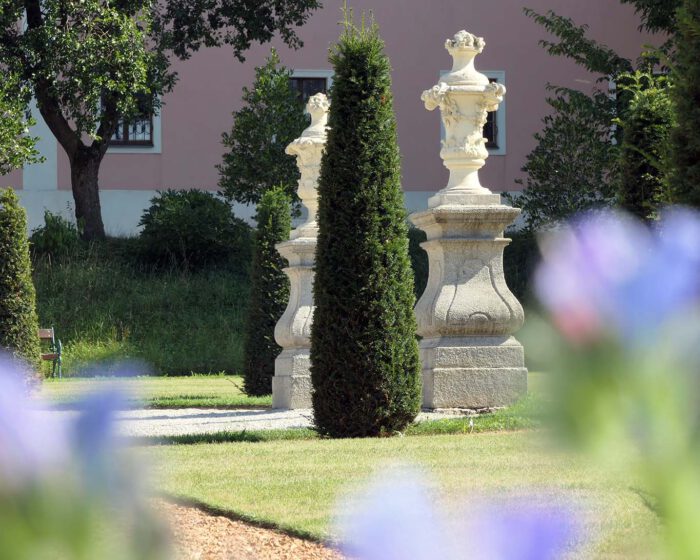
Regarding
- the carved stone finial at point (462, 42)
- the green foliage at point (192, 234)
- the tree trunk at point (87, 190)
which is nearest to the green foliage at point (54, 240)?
the tree trunk at point (87, 190)

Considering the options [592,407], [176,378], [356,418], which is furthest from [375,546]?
[176,378]

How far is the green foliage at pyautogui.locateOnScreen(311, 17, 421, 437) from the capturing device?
911cm

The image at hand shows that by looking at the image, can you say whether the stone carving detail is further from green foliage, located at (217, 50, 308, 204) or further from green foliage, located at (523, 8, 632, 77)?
green foliage, located at (523, 8, 632, 77)

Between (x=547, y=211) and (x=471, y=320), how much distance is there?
12.5 metres

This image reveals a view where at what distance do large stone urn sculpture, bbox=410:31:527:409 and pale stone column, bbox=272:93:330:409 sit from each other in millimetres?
1827

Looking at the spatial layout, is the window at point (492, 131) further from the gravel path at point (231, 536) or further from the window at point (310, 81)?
the gravel path at point (231, 536)

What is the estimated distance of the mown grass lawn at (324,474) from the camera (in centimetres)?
508

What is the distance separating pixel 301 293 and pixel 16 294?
178 inches

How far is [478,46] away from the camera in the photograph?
11.6m

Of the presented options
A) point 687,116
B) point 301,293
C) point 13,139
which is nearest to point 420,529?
point 687,116

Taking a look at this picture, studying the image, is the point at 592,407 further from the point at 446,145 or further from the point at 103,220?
the point at 103,220

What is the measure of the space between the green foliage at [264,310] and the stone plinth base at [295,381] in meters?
1.65

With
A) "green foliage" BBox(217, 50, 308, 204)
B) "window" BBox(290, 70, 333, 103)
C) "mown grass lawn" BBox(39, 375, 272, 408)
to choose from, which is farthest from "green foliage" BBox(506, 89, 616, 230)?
"mown grass lawn" BBox(39, 375, 272, 408)

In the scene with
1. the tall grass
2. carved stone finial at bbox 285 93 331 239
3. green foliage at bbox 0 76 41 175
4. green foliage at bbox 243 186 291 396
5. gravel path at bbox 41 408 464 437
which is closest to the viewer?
gravel path at bbox 41 408 464 437
